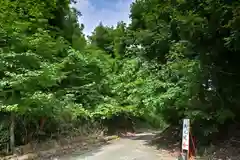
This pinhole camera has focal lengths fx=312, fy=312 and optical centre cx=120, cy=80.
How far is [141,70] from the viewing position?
13141 mm

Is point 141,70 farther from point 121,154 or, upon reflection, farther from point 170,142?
point 121,154

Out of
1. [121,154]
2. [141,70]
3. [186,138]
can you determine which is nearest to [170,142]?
[121,154]

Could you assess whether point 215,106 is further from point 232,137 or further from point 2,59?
point 2,59

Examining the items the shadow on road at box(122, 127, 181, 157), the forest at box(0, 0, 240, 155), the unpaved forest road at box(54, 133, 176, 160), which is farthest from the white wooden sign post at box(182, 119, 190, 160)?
the shadow on road at box(122, 127, 181, 157)

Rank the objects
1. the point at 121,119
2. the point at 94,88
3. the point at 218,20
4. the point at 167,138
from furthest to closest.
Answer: the point at 121,119 < the point at 94,88 < the point at 167,138 < the point at 218,20

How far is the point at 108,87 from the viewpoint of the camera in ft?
54.8

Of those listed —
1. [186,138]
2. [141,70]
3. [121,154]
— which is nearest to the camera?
[186,138]

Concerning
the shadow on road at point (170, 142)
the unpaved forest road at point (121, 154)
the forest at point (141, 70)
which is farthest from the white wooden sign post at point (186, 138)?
the shadow on road at point (170, 142)

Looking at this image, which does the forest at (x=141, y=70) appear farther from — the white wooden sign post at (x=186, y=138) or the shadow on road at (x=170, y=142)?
the white wooden sign post at (x=186, y=138)

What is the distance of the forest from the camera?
8.70 m

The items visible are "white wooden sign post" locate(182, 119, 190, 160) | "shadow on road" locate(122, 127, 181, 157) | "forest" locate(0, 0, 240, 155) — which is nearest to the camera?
"white wooden sign post" locate(182, 119, 190, 160)

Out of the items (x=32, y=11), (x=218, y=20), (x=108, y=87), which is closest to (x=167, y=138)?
(x=108, y=87)

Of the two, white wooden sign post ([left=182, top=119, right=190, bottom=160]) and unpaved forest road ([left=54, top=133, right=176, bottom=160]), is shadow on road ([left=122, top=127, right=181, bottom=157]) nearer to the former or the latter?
unpaved forest road ([left=54, top=133, right=176, bottom=160])

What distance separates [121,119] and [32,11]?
859 centimetres
